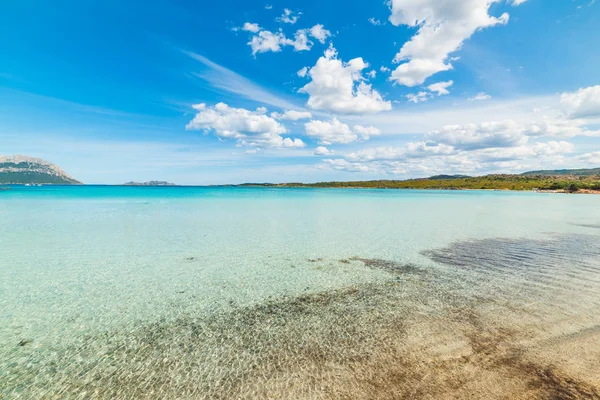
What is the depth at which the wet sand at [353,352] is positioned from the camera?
19.4ft

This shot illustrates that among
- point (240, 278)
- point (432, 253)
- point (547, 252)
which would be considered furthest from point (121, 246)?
point (547, 252)

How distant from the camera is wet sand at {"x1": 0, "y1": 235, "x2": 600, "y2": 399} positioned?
5.92 metres

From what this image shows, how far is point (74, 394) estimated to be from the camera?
588cm

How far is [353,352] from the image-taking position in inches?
287

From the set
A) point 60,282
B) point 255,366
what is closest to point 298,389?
point 255,366

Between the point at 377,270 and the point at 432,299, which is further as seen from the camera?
the point at 377,270

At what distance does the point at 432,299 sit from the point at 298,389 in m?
6.82

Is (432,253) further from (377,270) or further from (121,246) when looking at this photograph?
(121,246)

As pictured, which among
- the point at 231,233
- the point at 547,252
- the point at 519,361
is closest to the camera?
the point at 519,361

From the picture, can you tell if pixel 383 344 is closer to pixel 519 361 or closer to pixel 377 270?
pixel 519 361

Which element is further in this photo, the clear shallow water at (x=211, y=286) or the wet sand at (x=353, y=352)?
the clear shallow water at (x=211, y=286)

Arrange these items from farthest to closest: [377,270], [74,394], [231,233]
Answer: [231,233] → [377,270] → [74,394]

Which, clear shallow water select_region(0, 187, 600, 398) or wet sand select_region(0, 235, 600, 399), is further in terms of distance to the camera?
clear shallow water select_region(0, 187, 600, 398)

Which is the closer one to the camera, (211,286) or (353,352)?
(353,352)
